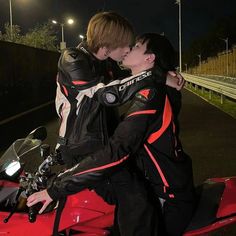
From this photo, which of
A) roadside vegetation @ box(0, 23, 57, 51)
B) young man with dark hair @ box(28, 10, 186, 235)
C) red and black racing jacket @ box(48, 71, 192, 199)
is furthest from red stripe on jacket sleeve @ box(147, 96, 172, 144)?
roadside vegetation @ box(0, 23, 57, 51)

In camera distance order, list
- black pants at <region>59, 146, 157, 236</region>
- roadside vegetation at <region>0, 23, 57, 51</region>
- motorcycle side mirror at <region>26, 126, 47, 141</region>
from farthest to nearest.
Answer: roadside vegetation at <region>0, 23, 57, 51</region>
motorcycle side mirror at <region>26, 126, 47, 141</region>
black pants at <region>59, 146, 157, 236</region>

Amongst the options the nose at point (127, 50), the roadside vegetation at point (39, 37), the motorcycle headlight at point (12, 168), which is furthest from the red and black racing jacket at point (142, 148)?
the roadside vegetation at point (39, 37)

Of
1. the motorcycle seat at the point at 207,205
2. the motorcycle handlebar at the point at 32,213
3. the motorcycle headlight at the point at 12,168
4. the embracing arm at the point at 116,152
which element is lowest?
the motorcycle seat at the point at 207,205

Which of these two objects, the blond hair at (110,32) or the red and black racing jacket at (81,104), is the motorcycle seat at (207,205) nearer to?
the red and black racing jacket at (81,104)

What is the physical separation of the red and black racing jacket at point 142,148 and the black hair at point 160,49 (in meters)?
0.15

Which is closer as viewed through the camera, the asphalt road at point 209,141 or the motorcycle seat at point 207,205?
the motorcycle seat at point 207,205

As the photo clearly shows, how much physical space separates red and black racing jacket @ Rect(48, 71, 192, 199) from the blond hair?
313 mm

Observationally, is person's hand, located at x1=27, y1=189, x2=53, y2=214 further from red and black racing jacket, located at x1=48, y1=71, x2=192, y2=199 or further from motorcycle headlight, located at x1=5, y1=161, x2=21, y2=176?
motorcycle headlight, located at x1=5, y1=161, x2=21, y2=176

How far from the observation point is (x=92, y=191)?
8.96 feet

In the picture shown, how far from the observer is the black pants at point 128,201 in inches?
102

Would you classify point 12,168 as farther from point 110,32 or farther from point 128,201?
point 110,32

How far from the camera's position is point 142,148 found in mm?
2627

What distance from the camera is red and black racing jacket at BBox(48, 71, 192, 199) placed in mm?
2479

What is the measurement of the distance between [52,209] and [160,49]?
110 cm
